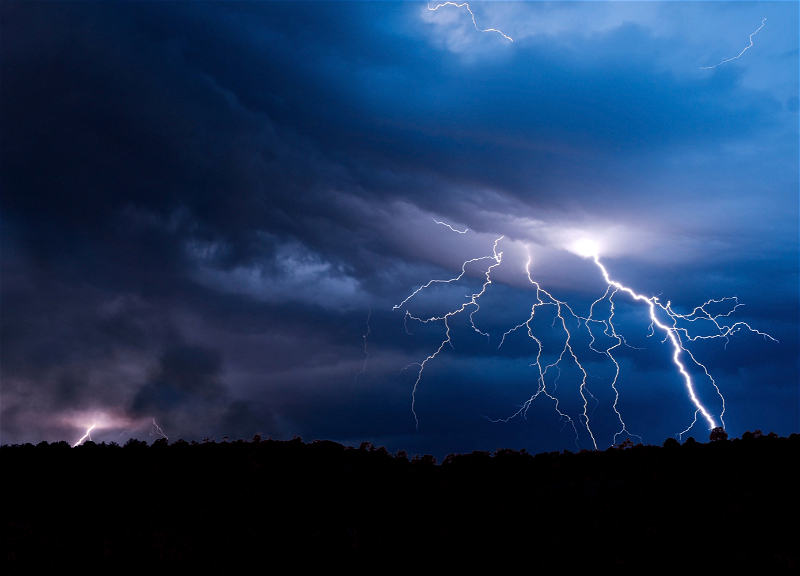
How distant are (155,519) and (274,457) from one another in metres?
2.44

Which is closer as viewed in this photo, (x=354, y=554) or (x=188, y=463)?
(x=354, y=554)

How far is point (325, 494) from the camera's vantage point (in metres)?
10.8

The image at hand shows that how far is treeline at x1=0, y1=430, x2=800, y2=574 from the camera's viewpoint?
898 centimetres

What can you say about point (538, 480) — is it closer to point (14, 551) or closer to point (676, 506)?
point (676, 506)

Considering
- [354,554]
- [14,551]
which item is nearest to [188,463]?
[14,551]

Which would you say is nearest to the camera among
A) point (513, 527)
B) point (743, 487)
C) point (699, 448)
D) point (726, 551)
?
point (726, 551)

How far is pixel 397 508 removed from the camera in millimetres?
10383

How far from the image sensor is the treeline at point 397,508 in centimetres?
898

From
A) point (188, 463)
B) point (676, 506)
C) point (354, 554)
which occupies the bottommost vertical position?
point (354, 554)

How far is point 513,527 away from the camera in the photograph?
31.8 ft

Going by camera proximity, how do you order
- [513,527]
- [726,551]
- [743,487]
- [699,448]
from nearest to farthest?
[726,551] < [513,527] < [743,487] < [699,448]

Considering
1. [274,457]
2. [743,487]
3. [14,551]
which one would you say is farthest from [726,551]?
[14,551]

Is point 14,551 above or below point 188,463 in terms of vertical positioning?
below

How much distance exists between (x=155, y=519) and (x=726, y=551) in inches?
361
